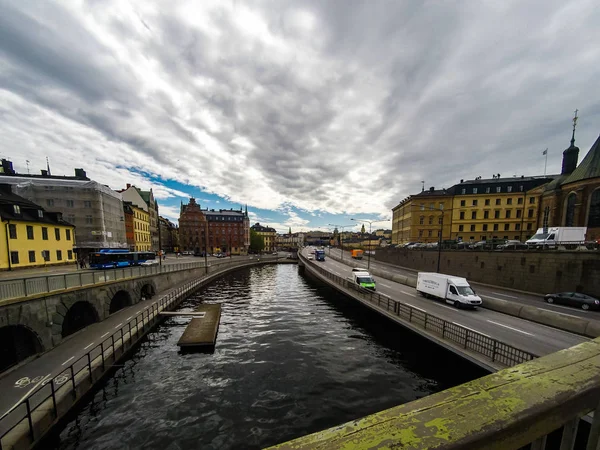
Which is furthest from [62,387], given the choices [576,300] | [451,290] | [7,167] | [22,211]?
[7,167]

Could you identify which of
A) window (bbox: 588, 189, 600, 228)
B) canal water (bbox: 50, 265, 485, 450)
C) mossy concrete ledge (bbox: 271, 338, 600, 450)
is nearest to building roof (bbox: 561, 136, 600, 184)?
window (bbox: 588, 189, 600, 228)

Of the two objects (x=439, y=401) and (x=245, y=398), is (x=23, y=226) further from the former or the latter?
(x=439, y=401)

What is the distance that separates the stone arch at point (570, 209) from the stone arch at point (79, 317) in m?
56.1

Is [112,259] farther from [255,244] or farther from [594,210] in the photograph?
[255,244]

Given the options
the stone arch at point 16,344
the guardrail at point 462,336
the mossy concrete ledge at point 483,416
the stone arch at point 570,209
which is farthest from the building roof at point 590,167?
the stone arch at point 16,344

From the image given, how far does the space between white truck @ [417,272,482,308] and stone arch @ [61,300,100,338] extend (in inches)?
1193

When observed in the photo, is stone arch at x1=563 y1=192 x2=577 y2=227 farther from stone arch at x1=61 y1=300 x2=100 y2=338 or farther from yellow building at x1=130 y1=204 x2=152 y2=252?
yellow building at x1=130 y1=204 x2=152 y2=252

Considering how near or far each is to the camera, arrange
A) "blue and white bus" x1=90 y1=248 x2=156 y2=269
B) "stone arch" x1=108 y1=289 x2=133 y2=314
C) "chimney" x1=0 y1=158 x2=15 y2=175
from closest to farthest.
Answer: "stone arch" x1=108 y1=289 x2=133 y2=314, "blue and white bus" x1=90 y1=248 x2=156 y2=269, "chimney" x1=0 y1=158 x2=15 y2=175

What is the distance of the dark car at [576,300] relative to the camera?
18.2m

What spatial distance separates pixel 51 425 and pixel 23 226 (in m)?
28.2

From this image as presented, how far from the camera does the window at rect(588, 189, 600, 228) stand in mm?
28531

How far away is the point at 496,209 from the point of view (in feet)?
170

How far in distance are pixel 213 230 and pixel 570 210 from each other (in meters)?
107

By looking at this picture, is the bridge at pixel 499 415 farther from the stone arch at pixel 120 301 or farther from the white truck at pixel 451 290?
the stone arch at pixel 120 301
